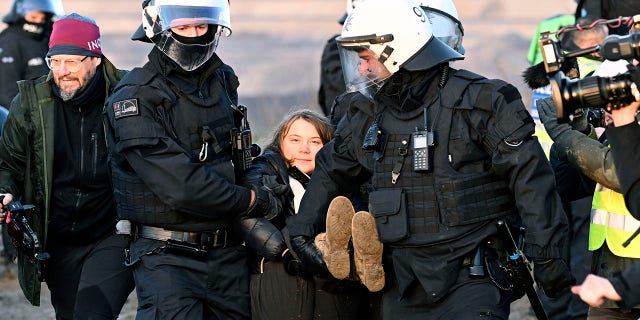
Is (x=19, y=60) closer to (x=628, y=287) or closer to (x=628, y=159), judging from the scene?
(x=628, y=159)

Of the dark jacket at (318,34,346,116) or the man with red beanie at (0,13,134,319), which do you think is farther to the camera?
the dark jacket at (318,34,346,116)

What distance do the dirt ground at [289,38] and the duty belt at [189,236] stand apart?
1179cm

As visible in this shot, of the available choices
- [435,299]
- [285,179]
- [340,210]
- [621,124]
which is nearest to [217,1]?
[285,179]

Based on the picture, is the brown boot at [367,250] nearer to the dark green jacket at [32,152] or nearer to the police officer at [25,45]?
the dark green jacket at [32,152]

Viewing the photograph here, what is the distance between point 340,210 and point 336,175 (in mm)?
367

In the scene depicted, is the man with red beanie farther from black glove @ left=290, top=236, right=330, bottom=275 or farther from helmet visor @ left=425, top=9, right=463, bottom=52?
helmet visor @ left=425, top=9, right=463, bottom=52

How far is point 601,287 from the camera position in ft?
15.0

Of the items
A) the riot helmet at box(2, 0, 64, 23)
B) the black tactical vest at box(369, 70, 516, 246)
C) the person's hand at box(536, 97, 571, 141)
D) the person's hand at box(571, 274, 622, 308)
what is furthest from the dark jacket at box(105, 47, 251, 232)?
the riot helmet at box(2, 0, 64, 23)

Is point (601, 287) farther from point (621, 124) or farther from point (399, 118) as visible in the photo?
point (399, 118)

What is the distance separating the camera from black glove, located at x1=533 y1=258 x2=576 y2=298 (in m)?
5.62

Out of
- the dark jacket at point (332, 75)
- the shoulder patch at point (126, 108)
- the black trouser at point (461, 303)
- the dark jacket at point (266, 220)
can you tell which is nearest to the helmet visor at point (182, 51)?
the shoulder patch at point (126, 108)

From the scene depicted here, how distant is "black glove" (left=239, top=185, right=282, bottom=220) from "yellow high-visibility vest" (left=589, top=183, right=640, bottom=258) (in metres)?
1.57

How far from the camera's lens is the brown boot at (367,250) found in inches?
234

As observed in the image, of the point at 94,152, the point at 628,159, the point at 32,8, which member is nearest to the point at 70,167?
the point at 94,152
